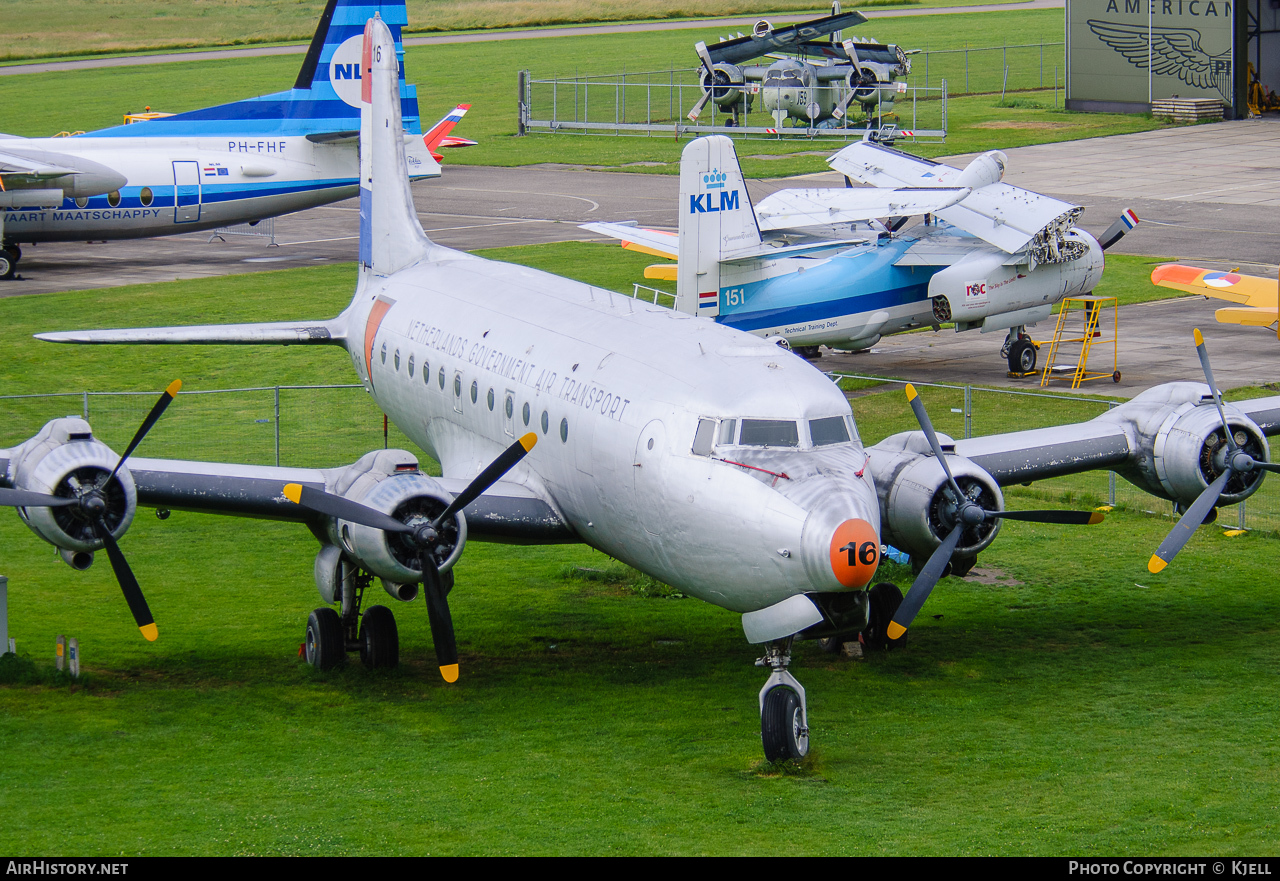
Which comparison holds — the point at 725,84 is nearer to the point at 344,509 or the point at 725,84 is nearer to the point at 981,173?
the point at 981,173

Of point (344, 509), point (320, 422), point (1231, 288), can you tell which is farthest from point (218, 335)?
point (1231, 288)

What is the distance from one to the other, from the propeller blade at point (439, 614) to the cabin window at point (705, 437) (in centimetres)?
334

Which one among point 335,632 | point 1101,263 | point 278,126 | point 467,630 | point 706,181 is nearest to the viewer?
point 335,632

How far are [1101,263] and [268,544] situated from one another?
68.3 ft

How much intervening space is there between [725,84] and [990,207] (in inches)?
1863

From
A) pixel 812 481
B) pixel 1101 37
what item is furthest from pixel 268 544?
pixel 1101 37

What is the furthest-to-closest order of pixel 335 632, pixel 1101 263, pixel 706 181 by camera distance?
pixel 1101 263 → pixel 706 181 → pixel 335 632

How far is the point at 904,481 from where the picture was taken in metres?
18.2

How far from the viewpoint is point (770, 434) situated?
16281 millimetres

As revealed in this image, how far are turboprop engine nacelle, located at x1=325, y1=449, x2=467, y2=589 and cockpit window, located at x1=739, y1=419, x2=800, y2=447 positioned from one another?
3618 mm

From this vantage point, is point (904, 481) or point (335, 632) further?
point (335, 632)

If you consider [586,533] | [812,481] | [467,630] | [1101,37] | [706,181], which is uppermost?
[1101,37]

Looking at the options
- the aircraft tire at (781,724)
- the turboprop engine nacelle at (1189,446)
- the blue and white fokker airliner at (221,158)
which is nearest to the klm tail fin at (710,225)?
the turboprop engine nacelle at (1189,446)

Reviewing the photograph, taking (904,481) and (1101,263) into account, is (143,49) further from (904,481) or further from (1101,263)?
(904,481)
